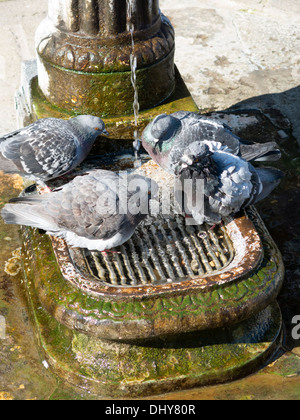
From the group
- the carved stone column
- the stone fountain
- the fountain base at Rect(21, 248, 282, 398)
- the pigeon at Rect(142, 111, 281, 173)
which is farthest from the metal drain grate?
the carved stone column

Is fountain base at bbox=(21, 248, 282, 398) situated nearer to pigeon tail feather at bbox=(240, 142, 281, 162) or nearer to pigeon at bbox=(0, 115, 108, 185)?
pigeon at bbox=(0, 115, 108, 185)

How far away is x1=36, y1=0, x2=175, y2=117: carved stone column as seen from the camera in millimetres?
4555

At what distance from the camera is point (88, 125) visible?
4754 mm

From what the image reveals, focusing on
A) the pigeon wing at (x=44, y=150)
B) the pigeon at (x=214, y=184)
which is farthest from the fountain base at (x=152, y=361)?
the pigeon wing at (x=44, y=150)

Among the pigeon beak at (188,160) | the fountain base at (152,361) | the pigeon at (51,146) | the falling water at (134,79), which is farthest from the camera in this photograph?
the pigeon at (51,146)

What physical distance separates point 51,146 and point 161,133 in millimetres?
895

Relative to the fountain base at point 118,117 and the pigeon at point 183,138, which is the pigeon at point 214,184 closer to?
the pigeon at point 183,138

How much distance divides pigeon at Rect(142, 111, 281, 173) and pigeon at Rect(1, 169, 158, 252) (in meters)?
0.67

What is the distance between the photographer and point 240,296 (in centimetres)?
369

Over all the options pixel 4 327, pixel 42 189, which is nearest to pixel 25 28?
pixel 42 189

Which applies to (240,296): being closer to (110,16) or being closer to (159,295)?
(159,295)

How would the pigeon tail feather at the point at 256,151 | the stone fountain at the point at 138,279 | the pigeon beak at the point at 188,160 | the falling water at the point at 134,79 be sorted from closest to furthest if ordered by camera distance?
the stone fountain at the point at 138,279 → the pigeon beak at the point at 188,160 → the falling water at the point at 134,79 → the pigeon tail feather at the point at 256,151

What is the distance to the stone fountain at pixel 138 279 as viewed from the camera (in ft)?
12.0

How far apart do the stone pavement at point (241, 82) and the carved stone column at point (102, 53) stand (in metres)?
1.65
